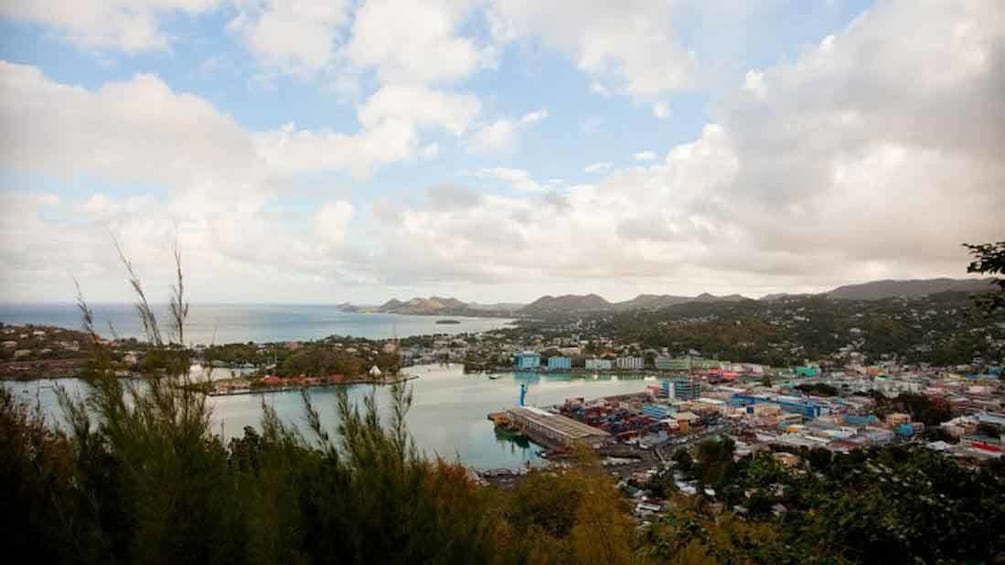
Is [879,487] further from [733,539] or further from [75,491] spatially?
[75,491]

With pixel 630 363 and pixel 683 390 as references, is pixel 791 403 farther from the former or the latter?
pixel 630 363

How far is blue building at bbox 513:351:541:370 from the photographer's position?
30570 mm

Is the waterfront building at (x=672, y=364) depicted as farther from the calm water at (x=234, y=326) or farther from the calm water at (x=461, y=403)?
the calm water at (x=234, y=326)

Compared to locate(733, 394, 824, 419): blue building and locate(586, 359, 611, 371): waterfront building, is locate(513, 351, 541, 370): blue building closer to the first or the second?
locate(586, 359, 611, 371): waterfront building

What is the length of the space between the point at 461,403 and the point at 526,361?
37.7 feet

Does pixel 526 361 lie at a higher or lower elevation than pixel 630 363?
higher

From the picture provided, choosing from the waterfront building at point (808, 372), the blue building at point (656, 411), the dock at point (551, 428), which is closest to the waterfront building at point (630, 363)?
the waterfront building at point (808, 372)

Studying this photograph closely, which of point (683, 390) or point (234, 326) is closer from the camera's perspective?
point (683, 390)

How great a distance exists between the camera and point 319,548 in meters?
1.57

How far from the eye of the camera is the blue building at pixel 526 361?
100ft

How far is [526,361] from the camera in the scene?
30.8 m

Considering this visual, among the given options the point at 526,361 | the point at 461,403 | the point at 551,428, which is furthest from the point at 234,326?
the point at 551,428

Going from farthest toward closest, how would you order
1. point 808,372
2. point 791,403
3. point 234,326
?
point 234,326, point 808,372, point 791,403

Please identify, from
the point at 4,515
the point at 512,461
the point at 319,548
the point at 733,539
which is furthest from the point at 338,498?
the point at 512,461
